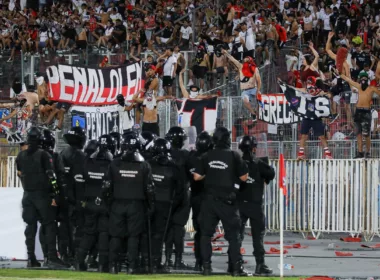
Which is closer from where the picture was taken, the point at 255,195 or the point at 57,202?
the point at 255,195

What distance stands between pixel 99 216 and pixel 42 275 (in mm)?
1394

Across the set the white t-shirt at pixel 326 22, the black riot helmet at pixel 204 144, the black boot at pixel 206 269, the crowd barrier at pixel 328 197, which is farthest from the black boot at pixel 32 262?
the white t-shirt at pixel 326 22

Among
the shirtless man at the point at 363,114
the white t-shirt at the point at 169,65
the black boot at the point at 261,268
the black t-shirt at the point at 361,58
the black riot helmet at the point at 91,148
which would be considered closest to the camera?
the black boot at the point at 261,268

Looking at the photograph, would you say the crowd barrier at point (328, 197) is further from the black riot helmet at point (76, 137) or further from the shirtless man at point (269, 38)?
the shirtless man at point (269, 38)

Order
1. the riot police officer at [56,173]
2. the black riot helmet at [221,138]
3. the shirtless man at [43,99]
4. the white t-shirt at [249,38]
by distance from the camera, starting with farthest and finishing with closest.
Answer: the white t-shirt at [249,38] → the shirtless man at [43,99] → the riot police officer at [56,173] → the black riot helmet at [221,138]

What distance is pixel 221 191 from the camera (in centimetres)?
1655

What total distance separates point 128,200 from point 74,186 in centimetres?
134

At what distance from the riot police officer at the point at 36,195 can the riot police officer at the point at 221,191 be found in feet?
8.10

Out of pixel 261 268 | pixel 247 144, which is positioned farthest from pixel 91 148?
pixel 261 268

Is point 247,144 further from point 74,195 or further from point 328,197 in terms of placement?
point 328,197

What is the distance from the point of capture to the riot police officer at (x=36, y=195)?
17578mm

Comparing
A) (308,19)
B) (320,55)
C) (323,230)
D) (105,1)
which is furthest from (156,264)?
(105,1)

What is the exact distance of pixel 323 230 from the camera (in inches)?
906

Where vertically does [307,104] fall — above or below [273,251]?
above
